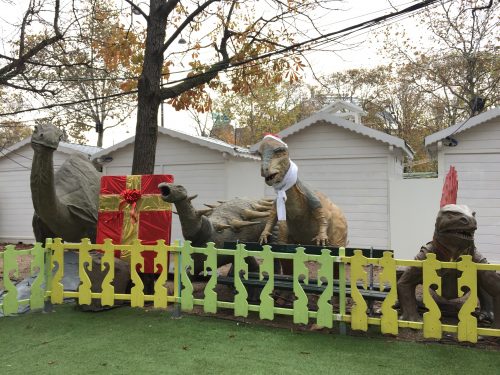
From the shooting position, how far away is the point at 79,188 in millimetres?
6609

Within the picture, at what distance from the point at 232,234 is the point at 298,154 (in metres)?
5.21

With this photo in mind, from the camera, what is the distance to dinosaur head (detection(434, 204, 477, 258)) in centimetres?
392

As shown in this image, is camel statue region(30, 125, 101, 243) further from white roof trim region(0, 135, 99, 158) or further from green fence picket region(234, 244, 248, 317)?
white roof trim region(0, 135, 99, 158)

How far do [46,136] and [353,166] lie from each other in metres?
6.98

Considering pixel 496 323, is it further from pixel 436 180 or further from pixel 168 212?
pixel 436 180

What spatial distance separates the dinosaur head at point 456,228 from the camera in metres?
3.92

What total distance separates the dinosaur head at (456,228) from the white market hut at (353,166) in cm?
563

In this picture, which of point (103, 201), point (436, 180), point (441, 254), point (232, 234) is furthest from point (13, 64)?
point (436, 180)

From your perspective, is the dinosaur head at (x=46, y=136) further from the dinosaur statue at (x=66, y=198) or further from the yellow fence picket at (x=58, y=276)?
the yellow fence picket at (x=58, y=276)

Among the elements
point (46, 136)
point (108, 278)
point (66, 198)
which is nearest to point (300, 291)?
point (108, 278)

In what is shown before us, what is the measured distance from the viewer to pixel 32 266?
516 centimetres

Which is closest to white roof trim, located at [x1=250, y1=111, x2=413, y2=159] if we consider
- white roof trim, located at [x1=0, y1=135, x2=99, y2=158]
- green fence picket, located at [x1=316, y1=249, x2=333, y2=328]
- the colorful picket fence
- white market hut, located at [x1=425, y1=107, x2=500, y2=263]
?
white market hut, located at [x1=425, y1=107, x2=500, y2=263]

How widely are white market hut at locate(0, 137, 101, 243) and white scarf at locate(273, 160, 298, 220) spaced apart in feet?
33.7

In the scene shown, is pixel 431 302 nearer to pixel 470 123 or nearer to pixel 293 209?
pixel 293 209
